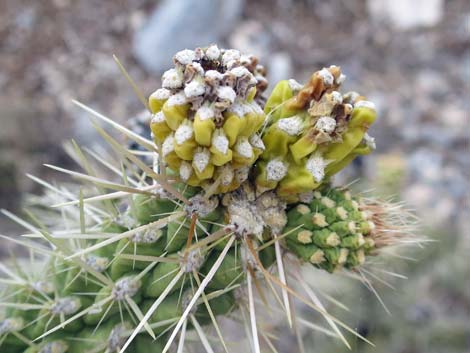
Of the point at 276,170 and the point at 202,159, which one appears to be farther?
the point at 276,170


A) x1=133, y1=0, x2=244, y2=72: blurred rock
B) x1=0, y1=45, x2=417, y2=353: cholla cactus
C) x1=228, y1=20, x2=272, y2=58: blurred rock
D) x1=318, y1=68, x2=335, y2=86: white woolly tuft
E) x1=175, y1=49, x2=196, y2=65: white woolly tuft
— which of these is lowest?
x1=0, y1=45, x2=417, y2=353: cholla cactus

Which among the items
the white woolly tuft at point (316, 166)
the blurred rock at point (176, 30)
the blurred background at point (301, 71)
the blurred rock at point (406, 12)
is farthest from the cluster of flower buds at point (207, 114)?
the blurred rock at point (406, 12)

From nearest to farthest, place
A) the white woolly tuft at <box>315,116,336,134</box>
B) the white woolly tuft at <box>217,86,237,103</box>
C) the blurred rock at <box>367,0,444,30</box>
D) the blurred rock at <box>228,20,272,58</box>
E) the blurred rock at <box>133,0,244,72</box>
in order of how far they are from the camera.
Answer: the white woolly tuft at <box>217,86,237,103</box> → the white woolly tuft at <box>315,116,336,134</box> → the blurred rock at <box>133,0,244,72</box> → the blurred rock at <box>228,20,272,58</box> → the blurred rock at <box>367,0,444,30</box>

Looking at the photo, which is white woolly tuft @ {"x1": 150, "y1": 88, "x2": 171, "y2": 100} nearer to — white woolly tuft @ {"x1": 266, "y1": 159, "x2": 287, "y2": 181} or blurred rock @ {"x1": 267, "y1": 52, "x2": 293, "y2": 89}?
white woolly tuft @ {"x1": 266, "y1": 159, "x2": 287, "y2": 181}

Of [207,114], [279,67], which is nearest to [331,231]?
[207,114]

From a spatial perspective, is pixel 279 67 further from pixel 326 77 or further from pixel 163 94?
pixel 163 94

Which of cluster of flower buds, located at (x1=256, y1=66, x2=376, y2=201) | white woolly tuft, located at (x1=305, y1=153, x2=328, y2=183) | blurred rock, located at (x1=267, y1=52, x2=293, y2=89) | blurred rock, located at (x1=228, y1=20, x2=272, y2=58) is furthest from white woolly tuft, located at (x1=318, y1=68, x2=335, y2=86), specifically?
blurred rock, located at (x1=228, y1=20, x2=272, y2=58)
